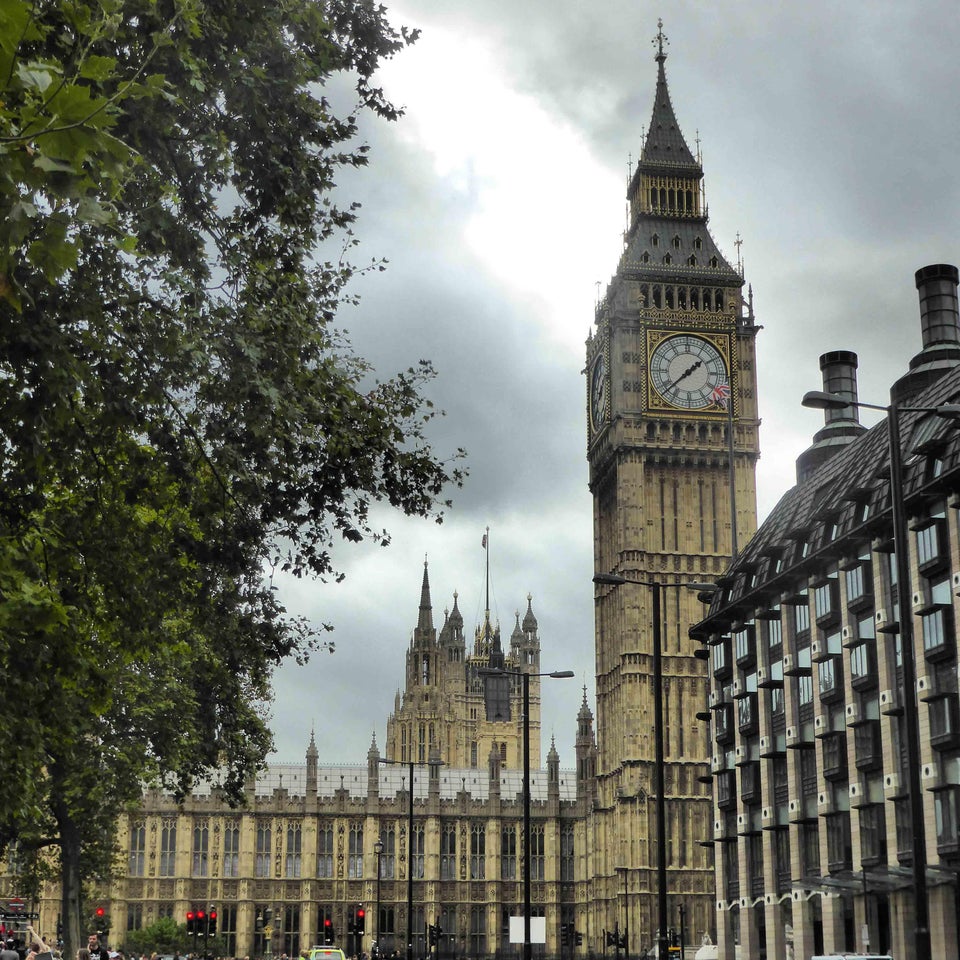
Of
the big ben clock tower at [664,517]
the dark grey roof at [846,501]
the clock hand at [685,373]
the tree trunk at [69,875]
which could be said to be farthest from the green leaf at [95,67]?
the clock hand at [685,373]

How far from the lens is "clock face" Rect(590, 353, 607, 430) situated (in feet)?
379

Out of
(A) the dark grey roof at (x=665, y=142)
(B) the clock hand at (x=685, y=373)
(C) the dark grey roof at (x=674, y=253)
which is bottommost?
(B) the clock hand at (x=685, y=373)

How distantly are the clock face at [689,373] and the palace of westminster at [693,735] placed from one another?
0.80 feet

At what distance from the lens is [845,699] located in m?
62.8

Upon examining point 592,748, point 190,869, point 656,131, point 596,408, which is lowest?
point 190,869

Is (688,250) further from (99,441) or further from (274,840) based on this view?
(99,441)

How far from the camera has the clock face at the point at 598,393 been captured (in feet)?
379

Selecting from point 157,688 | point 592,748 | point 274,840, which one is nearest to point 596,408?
point 592,748

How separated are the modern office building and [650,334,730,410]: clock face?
1204 inches

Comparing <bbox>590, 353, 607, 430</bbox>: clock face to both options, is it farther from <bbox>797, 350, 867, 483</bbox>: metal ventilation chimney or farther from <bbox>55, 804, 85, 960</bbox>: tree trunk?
<bbox>55, 804, 85, 960</bbox>: tree trunk

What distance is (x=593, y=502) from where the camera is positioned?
12175cm

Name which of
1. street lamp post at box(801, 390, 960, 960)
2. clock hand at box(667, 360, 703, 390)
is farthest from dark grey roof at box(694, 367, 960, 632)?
street lamp post at box(801, 390, 960, 960)

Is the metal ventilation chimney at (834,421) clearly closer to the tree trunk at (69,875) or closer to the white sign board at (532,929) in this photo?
the white sign board at (532,929)

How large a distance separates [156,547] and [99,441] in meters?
2.70
